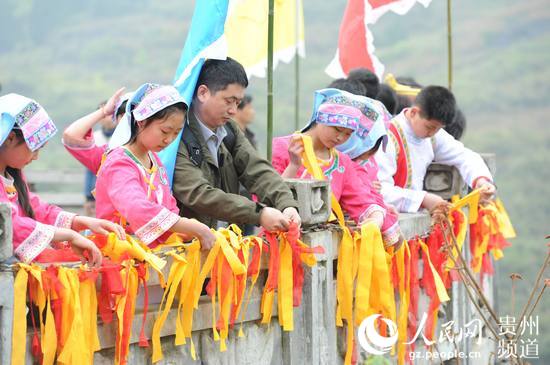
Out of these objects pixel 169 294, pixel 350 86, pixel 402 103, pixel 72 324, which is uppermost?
pixel 402 103

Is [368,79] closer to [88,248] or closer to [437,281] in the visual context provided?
[437,281]

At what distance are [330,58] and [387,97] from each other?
25381 millimetres

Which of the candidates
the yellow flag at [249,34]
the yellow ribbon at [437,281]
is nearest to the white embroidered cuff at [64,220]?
the yellow flag at [249,34]

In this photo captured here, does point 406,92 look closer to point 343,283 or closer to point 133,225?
point 343,283

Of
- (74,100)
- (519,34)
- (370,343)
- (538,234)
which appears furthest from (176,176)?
(519,34)

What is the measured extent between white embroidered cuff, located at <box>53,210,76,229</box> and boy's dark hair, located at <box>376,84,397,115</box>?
3.65 meters

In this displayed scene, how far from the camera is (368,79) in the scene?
7473mm

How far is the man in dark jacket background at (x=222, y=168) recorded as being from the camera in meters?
4.87

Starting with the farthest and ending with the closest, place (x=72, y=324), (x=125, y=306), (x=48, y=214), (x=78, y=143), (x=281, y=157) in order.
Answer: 1. (x=281, y=157)
2. (x=78, y=143)
3. (x=48, y=214)
4. (x=125, y=306)
5. (x=72, y=324)

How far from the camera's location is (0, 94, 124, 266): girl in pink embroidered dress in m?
3.87

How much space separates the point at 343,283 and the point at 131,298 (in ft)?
5.42

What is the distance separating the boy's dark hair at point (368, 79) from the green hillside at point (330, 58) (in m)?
19.4

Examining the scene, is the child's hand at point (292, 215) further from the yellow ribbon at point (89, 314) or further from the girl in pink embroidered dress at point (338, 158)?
the yellow ribbon at point (89, 314)

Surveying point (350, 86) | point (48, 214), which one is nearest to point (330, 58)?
point (350, 86)
